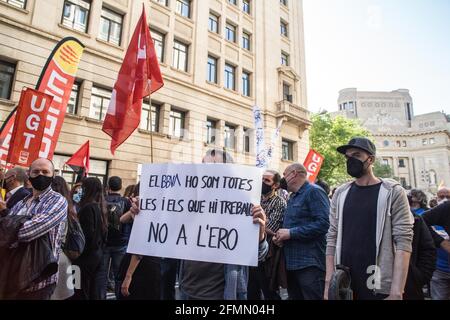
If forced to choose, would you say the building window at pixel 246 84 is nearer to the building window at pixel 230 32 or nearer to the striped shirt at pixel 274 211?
the building window at pixel 230 32

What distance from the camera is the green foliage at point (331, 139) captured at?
31328 mm

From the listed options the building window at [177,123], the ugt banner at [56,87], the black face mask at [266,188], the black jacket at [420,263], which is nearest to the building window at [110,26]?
the building window at [177,123]

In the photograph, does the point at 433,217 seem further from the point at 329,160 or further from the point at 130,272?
the point at 329,160

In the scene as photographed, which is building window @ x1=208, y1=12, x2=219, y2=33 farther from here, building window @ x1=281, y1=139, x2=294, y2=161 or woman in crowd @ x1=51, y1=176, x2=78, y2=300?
woman in crowd @ x1=51, y1=176, x2=78, y2=300

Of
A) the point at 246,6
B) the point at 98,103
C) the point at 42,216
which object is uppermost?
the point at 246,6

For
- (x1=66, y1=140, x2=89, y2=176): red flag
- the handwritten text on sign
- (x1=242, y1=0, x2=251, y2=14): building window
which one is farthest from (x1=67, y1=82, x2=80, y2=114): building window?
(x1=242, y1=0, x2=251, y2=14): building window

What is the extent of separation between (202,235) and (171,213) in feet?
1.16

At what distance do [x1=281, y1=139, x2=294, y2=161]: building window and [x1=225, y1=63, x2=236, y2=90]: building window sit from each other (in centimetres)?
596

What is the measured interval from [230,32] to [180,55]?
5229 millimetres

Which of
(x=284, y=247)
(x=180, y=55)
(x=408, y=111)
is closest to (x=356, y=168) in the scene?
(x=284, y=247)

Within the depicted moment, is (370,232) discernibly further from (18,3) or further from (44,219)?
(18,3)

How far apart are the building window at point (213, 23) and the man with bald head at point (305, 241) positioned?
1799cm

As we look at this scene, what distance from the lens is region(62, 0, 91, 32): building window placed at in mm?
12977

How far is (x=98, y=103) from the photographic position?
13422 millimetres
